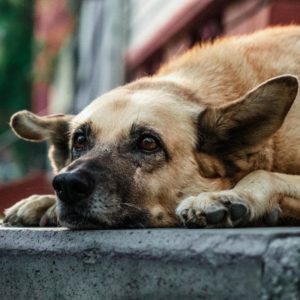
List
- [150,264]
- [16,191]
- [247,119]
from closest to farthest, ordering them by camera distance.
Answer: [150,264], [247,119], [16,191]

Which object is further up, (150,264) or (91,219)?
(91,219)

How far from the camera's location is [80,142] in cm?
425

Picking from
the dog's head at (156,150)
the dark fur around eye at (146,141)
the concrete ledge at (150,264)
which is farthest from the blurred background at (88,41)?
the concrete ledge at (150,264)

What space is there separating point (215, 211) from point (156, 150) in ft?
2.21

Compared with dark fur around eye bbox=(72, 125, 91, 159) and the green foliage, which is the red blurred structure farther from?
the green foliage

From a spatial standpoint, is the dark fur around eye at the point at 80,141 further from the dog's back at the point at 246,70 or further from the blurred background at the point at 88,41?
the blurred background at the point at 88,41

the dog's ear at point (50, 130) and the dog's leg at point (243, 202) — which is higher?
the dog's ear at point (50, 130)

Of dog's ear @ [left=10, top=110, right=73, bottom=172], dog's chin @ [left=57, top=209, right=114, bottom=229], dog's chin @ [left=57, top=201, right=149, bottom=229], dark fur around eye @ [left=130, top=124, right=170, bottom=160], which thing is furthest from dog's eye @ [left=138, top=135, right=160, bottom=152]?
dog's ear @ [left=10, top=110, right=73, bottom=172]

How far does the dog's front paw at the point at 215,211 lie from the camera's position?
11.4 ft

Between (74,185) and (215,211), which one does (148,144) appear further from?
(215,211)

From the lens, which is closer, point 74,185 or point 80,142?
point 74,185

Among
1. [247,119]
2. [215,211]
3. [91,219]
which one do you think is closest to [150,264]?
[215,211]

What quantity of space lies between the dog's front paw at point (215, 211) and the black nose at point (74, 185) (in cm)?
39

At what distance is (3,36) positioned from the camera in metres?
30.0
